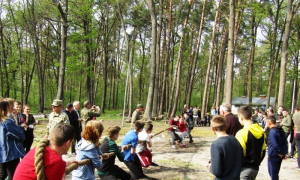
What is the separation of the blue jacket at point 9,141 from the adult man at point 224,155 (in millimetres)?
3043

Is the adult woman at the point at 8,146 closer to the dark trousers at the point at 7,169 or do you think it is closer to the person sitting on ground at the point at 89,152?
the dark trousers at the point at 7,169

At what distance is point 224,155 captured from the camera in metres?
2.93

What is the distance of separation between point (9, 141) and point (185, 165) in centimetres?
498

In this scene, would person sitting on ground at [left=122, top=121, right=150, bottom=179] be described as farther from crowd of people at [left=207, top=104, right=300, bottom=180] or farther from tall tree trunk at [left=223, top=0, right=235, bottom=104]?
tall tree trunk at [left=223, top=0, right=235, bottom=104]

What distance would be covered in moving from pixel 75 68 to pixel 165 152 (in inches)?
676

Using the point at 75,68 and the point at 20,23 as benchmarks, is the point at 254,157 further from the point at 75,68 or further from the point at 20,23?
the point at 20,23

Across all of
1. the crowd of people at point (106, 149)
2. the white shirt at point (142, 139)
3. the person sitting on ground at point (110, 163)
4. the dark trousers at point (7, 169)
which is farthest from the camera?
the white shirt at point (142, 139)

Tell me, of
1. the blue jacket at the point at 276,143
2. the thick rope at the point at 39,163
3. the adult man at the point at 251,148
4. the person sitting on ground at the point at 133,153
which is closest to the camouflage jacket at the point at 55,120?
the person sitting on ground at the point at 133,153

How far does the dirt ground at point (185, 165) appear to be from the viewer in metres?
6.17

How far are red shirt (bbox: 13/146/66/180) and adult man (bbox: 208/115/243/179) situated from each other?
1868 mm

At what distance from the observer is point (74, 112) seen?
7.28 metres

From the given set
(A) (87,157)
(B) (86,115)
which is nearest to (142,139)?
(B) (86,115)

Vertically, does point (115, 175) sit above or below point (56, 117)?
below

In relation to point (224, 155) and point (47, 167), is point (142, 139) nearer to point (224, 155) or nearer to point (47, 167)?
point (224, 155)
